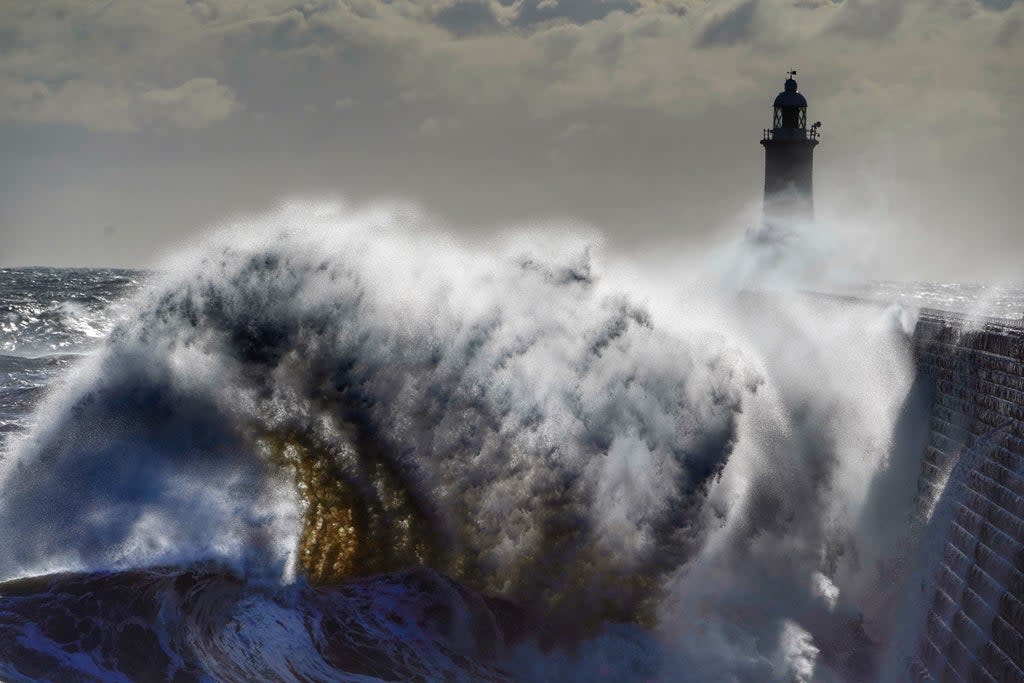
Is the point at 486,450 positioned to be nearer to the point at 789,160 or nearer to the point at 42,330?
the point at 789,160

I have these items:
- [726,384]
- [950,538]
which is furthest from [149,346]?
[950,538]

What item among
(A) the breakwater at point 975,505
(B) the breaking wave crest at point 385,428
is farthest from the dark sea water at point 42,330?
(A) the breakwater at point 975,505

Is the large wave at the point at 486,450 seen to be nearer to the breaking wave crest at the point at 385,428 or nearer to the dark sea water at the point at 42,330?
the breaking wave crest at the point at 385,428

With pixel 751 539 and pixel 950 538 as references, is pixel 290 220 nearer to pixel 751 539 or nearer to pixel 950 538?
pixel 751 539

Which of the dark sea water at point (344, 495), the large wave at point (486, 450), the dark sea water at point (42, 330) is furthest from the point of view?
the dark sea water at point (42, 330)

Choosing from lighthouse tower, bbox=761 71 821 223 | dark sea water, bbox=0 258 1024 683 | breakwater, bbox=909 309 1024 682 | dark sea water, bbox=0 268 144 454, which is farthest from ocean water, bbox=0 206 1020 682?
lighthouse tower, bbox=761 71 821 223

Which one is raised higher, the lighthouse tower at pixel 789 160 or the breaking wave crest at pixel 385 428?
the lighthouse tower at pixel 789 160
